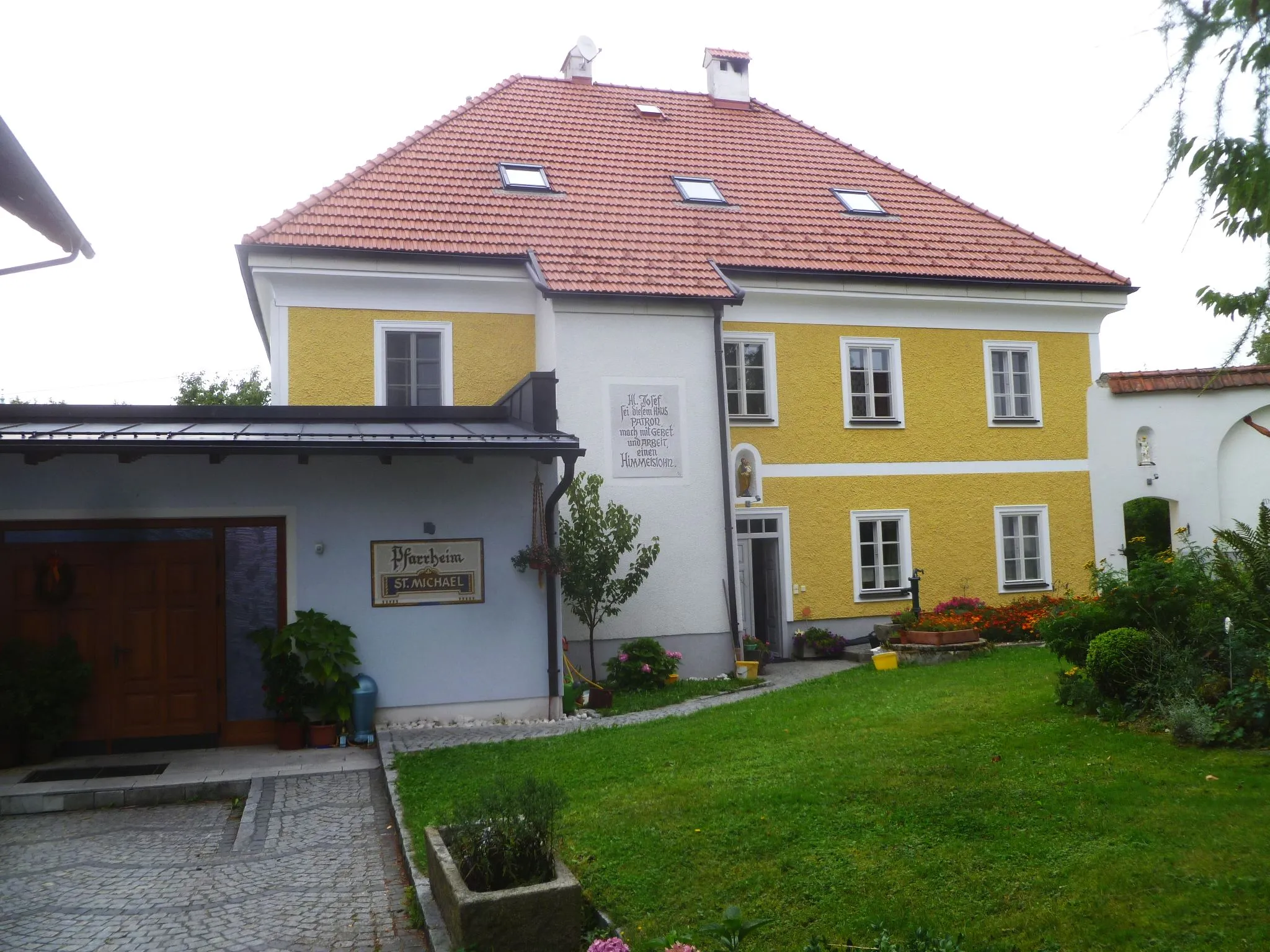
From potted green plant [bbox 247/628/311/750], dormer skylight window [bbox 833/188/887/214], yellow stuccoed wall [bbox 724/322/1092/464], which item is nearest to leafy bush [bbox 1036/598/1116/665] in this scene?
potted green plant [bbox 247/628/311/750]

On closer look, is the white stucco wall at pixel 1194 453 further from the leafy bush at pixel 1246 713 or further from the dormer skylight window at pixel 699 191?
the leafy bush at pixel 1246 713

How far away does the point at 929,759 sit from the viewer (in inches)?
296

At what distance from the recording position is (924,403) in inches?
739

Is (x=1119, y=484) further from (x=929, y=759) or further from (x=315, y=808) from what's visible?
(x=315, y=808)

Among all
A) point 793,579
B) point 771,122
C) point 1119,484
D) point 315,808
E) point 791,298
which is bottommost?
point 315,808

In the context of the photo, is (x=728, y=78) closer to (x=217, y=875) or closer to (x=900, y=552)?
(x=900, y=552)

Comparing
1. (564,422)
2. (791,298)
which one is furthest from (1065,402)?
(564,422)

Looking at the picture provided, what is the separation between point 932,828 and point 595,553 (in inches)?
339

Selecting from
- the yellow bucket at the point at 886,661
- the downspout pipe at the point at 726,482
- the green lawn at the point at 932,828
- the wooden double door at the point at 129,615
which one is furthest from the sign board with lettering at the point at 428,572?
the yellow bucket at the point at 886,661

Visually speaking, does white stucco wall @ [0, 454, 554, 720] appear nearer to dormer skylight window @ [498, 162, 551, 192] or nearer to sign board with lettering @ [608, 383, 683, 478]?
sign board with lettering @ [608, 383, 683, 478]

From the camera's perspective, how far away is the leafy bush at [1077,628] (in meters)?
9.46

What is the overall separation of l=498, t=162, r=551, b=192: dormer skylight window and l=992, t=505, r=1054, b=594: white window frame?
9836mm

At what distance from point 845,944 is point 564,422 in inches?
443

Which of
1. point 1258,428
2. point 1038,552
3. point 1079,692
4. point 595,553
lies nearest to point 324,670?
point 595,553
